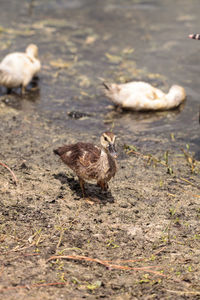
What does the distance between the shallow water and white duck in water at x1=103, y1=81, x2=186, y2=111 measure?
0.18 meters

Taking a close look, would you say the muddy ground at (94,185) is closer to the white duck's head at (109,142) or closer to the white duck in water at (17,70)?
the white duck in water at (17,70)

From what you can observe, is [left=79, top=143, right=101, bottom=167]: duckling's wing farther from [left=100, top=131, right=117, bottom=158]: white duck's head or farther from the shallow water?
the shallow water

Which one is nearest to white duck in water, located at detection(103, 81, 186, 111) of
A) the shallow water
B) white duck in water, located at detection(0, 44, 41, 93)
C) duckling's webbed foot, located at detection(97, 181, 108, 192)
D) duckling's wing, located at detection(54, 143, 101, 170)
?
the shallow water

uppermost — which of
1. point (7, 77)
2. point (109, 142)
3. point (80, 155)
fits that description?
point (109, 142)

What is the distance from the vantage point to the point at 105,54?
9.91 m

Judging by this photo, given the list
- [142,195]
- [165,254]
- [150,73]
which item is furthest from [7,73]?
[165,254]

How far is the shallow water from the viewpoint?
752 centimetres

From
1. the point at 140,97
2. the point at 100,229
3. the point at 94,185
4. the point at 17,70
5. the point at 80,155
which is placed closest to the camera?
the point at 100,229

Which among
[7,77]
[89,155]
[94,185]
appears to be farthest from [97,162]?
[7,77]

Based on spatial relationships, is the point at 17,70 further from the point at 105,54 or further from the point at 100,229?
the point at 100,229

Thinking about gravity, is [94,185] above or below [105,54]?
above

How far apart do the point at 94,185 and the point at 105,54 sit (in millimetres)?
5337

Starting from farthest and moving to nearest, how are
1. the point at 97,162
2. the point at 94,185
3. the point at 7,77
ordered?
1. the point at 7,77
2. the point at 94,185
3. the point at 97,162

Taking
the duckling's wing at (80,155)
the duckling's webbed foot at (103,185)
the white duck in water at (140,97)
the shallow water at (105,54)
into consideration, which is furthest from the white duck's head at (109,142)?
the white duck in water at (140,97)
